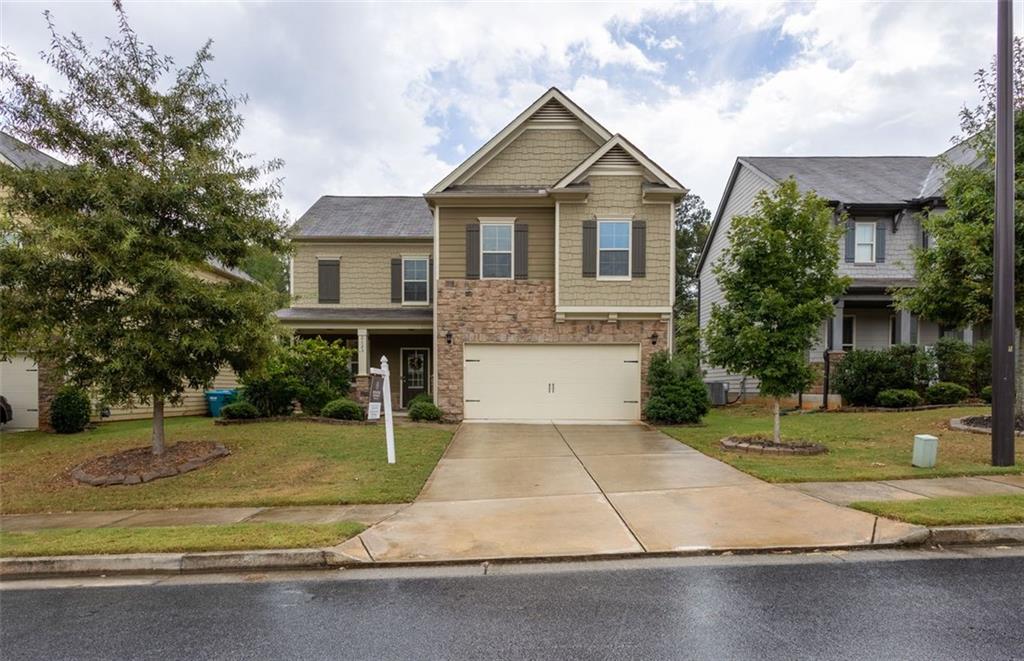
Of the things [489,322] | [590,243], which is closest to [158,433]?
[489,322]

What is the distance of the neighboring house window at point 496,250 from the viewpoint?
1504 centimetres

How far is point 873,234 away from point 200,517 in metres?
20.6

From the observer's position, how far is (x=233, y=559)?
5.02 metres

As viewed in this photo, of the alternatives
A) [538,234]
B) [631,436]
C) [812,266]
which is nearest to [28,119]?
[538,234]

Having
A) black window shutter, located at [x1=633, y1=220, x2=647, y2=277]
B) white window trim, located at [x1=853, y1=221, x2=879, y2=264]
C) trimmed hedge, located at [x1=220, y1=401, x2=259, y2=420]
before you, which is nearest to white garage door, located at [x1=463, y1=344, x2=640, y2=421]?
black window shutter, located at [x1=633, y1=220, x2=647, y2=277]

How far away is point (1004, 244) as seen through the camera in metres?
7.62

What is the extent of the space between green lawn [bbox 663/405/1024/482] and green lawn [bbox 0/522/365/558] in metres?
5.86

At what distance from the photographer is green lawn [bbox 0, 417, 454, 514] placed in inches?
290

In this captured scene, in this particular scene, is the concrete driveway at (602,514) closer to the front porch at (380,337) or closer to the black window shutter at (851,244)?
the front porch at (380,337)

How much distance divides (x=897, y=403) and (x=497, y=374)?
35.6 feet

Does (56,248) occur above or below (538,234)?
below

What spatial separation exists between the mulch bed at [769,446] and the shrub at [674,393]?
330 centimetres

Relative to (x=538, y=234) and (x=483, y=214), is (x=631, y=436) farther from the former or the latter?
(x=483, y=214)

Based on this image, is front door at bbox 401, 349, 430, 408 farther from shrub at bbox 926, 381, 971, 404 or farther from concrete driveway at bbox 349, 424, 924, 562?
shrub at bbox 926, 381, 971, 404
